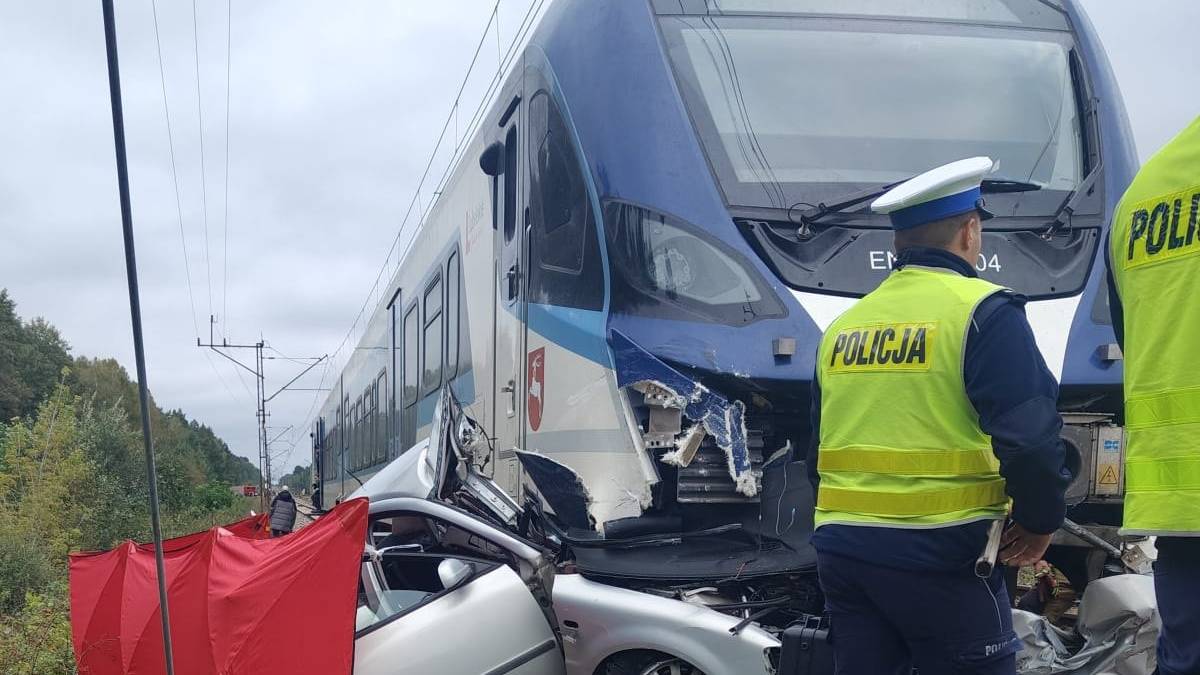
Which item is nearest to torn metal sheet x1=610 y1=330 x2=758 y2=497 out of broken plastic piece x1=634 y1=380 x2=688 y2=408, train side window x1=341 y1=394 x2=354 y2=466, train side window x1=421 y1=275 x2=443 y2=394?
broken plastic piece x1=634 y1=380 x2=688 y2=408

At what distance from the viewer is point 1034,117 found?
4.62m

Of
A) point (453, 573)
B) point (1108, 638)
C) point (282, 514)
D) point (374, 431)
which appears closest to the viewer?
point (1108, 638)

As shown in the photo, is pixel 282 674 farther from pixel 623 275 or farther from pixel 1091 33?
pixel 1091 33

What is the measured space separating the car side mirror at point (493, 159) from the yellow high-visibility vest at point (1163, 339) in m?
4.56

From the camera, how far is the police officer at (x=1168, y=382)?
6.18 feet

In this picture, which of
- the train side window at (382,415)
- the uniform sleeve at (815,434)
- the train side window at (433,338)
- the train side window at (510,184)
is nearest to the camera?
the uniform sleeve at (815,434)

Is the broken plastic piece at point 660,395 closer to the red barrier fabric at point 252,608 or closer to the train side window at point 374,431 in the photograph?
the red barrier fabric at point 252,608

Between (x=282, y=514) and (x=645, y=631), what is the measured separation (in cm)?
808

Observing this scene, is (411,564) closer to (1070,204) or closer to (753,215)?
(753,215)

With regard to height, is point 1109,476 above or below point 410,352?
below

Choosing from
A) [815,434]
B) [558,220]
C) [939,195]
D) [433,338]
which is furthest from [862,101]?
[433,338]

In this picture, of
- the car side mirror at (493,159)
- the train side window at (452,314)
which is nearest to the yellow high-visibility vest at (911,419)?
the car side mirror at (493,159)

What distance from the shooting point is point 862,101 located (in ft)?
14.9

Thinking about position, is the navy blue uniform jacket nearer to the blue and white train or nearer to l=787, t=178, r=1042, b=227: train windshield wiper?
the blue and white train
